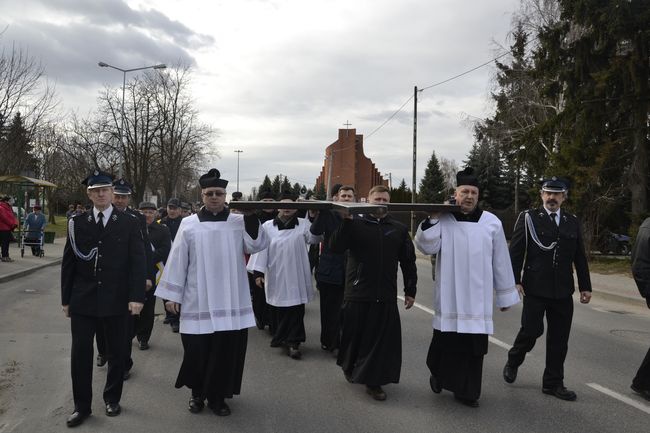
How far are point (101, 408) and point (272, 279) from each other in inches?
110

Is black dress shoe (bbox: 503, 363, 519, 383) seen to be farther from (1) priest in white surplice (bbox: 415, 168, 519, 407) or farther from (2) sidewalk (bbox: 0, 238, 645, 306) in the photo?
(2) sidewalk (bbox: 0, 238, 645, 306)

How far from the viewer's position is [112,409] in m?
4.93

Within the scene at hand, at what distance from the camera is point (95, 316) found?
4789 mm

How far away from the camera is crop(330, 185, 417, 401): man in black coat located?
5410mm

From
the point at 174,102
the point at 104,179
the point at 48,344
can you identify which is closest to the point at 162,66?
the point at 174,102

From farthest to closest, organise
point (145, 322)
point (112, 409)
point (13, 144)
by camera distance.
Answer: point (13, 144), point (145, 322), point (112, 409)

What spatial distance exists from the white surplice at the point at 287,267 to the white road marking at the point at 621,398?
333 centimetres

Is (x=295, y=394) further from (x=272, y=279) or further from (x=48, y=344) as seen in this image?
(x=48, y=344)

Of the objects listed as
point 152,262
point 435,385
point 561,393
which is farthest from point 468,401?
point 152,262

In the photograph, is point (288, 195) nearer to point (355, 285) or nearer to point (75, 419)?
point (355, 285)

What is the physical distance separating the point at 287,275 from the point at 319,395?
2.07 metres

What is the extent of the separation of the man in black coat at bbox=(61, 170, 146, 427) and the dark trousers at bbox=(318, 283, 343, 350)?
286cm

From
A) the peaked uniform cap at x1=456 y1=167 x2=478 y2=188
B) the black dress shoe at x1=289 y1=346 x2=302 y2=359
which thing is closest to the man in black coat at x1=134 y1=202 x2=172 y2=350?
the black dress shoe at x1=289 y1=346 x2=302 y2=359

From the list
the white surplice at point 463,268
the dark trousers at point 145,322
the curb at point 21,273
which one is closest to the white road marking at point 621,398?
the white surplice at point 463,268
